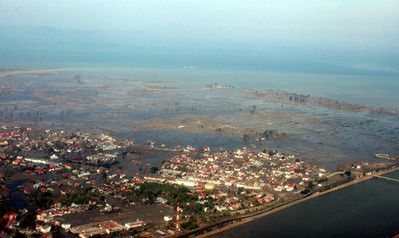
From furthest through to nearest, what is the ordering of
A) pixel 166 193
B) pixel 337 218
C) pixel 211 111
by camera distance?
pixel 211 111 < pixel 166 193 < pixel 337 218

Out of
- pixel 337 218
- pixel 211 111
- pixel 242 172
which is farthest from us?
pixel 211 111

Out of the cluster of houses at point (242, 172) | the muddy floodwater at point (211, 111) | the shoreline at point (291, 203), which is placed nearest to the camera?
the shoreline at point (291, 203)

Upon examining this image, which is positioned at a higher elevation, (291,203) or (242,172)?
(242,172)

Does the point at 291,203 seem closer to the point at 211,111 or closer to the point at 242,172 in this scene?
the point at 242,172

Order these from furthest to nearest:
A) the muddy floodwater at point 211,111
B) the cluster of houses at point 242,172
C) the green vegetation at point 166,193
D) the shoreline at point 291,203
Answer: the muddy floodwater at point 211,111 < the cluster of houses at point 242,172 < the green vegetation at point 166,193 < the shoreline at point 291,203

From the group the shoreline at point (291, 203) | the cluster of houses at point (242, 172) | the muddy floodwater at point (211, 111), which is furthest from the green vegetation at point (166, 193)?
the muddy floodwater at point (211, 111)

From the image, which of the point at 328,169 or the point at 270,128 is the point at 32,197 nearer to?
the point at 328,169

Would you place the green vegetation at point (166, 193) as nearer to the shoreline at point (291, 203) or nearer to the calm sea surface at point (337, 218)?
the shoreline at point (291, 203)

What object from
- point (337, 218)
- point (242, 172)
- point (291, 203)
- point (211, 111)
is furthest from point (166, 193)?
point (211, 111)
